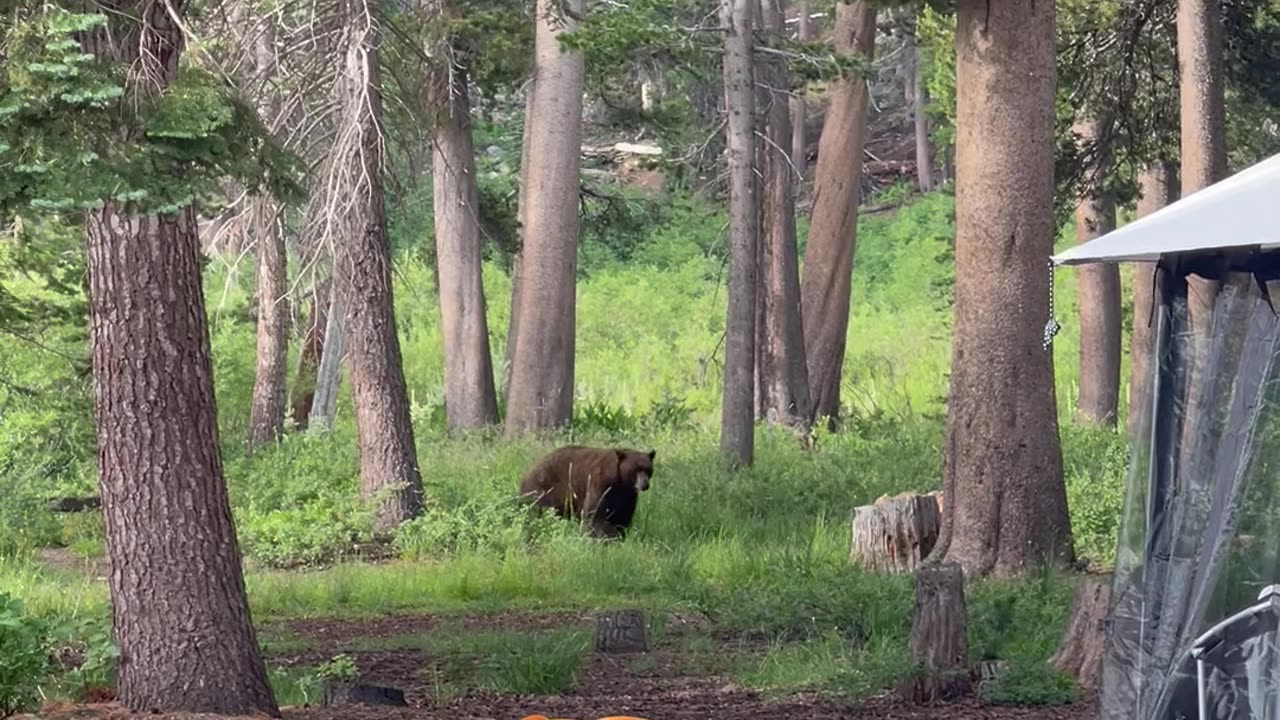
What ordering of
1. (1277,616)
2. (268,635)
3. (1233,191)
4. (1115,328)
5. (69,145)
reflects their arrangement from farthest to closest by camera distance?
(1115,328) < (268,635) < (69,145) < (1233,191) < (1277,616)

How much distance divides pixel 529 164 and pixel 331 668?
1692 centimetres

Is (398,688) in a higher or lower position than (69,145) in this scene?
lower

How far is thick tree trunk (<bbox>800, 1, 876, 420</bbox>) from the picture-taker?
91.0 ft

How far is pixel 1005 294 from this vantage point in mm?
13188

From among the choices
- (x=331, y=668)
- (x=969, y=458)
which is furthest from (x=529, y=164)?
(x=331, y=668)

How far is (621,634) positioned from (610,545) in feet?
16.7

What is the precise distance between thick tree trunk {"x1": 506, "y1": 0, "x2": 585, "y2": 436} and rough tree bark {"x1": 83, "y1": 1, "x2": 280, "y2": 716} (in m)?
17.3

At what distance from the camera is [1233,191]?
718 cm

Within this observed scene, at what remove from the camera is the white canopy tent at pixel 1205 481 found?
264 inches

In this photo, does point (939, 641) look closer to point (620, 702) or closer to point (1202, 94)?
point (620, 702)

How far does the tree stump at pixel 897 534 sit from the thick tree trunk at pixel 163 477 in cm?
688

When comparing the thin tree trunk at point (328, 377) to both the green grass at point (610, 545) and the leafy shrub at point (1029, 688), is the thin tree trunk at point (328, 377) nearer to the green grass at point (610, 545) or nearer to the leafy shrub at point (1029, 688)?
the green grass at point (610, 545)

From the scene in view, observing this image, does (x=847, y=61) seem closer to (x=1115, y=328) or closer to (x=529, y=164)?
(x=529, y=164)

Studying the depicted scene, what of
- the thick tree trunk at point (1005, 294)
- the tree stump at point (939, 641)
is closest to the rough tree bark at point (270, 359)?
the thick tree trunk at point (1005, 294)
